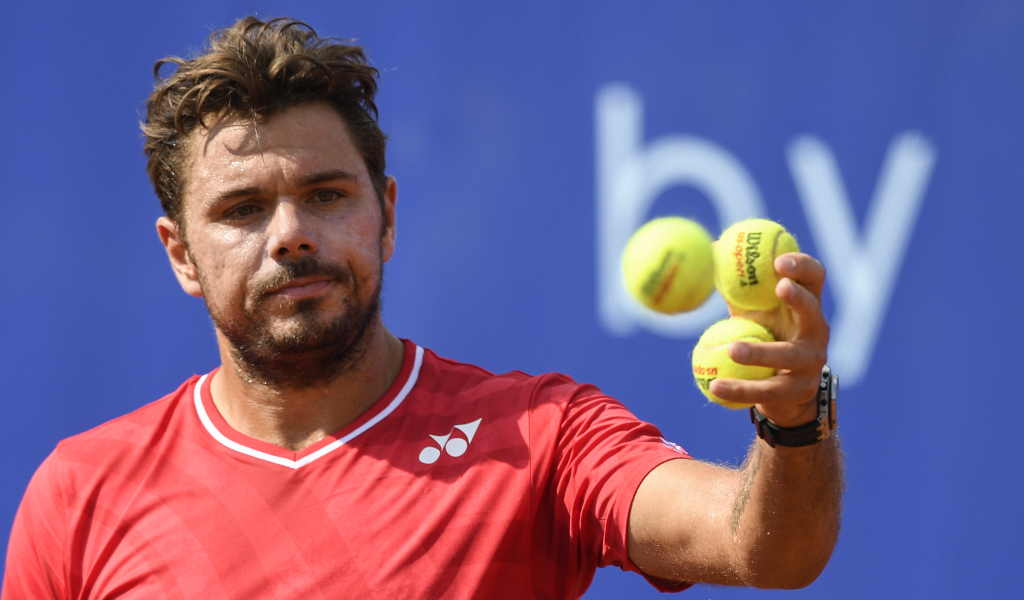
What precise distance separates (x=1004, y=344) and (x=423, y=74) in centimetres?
258

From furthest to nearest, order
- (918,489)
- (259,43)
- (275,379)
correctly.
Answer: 1. (918,489)
2. (259,43)
3. (275,379)

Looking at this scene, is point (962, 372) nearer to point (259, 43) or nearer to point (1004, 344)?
point (1004, 344)

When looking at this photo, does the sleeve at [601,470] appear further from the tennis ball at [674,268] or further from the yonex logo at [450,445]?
the tennis ball at [674,268]

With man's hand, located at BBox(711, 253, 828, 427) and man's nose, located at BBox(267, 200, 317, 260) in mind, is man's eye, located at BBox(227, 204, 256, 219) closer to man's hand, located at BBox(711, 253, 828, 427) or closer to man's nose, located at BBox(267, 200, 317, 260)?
man's nose, located at BBox(267, 200, 317, 260)

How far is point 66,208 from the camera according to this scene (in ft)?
11.9

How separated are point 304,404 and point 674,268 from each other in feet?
3.38

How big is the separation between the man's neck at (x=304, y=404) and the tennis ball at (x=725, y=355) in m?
0.93

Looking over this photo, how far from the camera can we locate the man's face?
1984 mm

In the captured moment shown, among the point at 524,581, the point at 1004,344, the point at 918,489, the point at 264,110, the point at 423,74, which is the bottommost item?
the point at 524,581

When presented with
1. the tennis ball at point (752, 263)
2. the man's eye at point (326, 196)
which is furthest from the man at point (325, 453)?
the tennis ball at point (752, 263)

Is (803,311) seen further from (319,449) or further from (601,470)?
(319,449)

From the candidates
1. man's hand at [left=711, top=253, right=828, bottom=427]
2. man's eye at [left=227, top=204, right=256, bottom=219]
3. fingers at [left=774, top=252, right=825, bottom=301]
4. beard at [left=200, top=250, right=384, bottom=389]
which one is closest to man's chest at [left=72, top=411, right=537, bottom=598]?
beard at [left=200, top=250, right=384, bottom=389]

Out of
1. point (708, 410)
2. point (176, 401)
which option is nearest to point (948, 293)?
point (708, 410)

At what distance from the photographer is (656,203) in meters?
3.47
